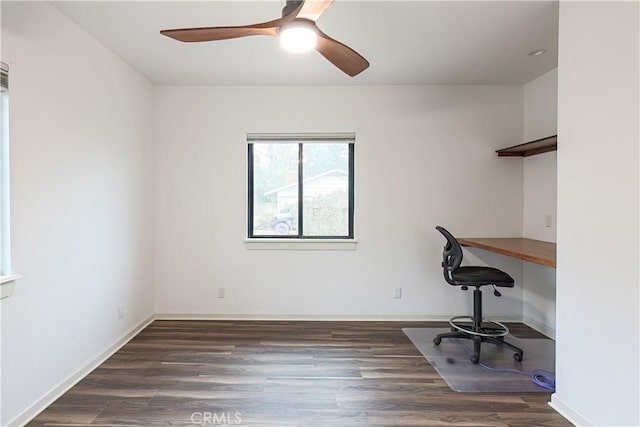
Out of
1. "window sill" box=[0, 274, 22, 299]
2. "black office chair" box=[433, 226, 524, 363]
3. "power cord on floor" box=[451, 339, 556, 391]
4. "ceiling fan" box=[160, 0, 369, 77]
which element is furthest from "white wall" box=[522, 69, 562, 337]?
"window sill" box=[0, 274, 22, 299]

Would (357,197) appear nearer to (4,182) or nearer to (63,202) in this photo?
(63,202)

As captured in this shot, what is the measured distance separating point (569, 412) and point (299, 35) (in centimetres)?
252

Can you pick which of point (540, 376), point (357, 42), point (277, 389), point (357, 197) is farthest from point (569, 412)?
point (357, 42)

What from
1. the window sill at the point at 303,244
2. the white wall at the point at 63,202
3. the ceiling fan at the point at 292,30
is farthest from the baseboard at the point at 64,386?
the ceiling fan at the point at 292,30

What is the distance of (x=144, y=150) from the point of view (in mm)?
3363

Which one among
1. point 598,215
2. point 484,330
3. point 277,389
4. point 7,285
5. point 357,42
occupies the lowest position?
point 277,389

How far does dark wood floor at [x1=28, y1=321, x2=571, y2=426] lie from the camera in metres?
1.93

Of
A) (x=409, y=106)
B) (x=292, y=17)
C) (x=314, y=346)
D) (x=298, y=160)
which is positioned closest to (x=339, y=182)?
(x=298, y=160)

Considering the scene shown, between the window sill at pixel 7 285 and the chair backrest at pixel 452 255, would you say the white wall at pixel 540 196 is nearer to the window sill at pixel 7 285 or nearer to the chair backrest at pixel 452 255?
the chair backrest at pixel 452 255

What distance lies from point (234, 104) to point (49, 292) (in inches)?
91.8

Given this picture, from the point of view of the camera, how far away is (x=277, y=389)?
2232mm

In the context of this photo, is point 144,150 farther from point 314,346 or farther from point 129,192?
point 314,346

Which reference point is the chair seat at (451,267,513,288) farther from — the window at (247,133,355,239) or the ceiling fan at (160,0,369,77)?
the ceiling fan at (160,0,369,77)

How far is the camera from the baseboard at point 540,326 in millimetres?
3137
